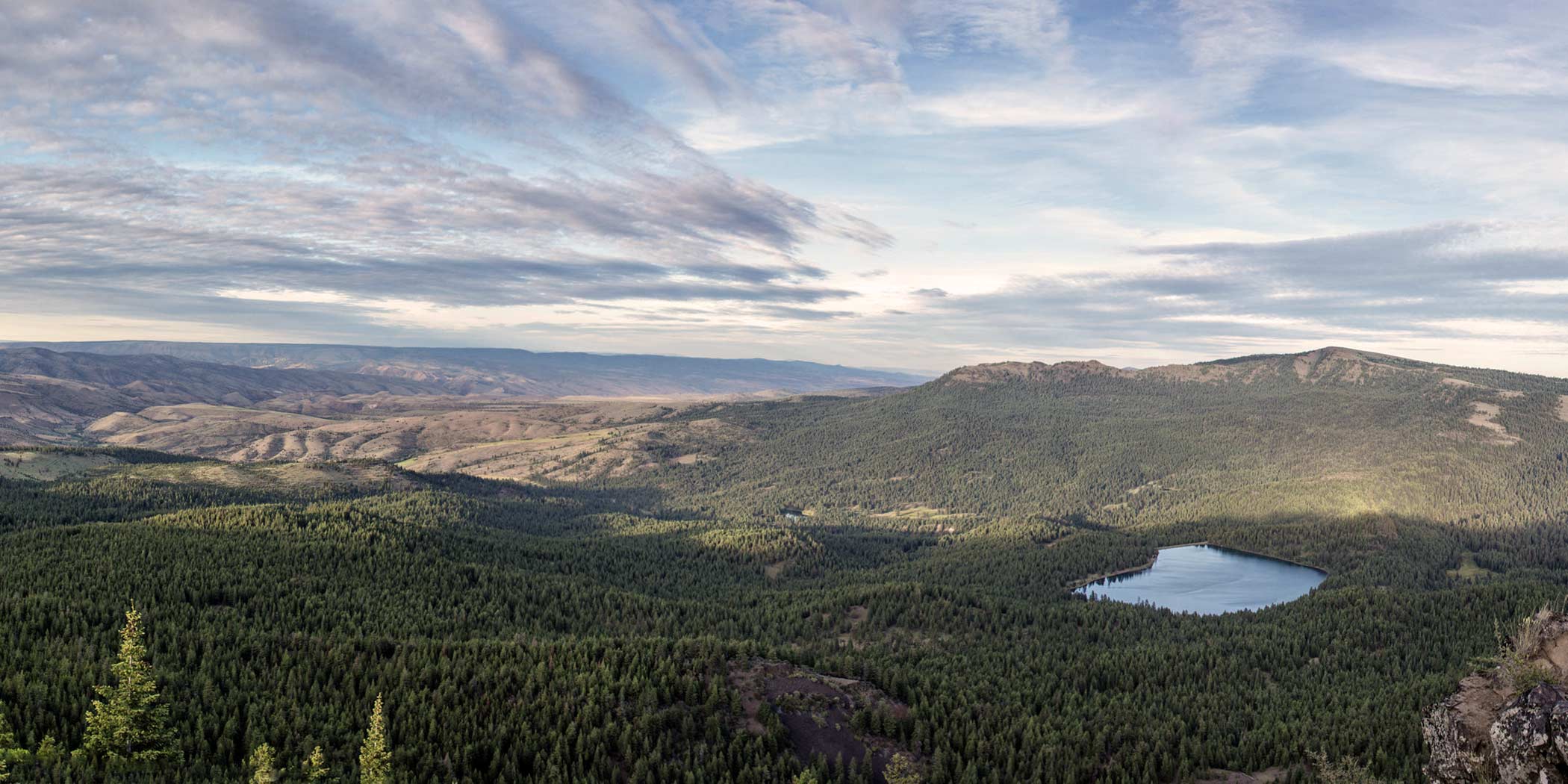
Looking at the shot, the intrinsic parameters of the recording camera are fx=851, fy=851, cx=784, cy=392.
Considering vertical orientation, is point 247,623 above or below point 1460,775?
below

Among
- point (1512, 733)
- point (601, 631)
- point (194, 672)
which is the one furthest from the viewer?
point (601, 631)

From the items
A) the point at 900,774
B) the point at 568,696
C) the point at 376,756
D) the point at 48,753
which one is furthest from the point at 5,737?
the point at 900,774

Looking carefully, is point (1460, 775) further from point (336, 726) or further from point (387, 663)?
point (387, 663)

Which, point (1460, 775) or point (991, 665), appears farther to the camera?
point (991, 665)

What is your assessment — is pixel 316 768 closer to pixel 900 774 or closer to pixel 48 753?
pixel 48 753

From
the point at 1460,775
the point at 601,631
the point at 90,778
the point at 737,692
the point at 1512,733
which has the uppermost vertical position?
the point at 1512,733

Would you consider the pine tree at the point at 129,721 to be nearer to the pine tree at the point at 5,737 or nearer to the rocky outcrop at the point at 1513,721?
the pine tree at the point at 5,737

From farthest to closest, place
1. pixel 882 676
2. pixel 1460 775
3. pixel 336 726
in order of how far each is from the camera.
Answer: pixel 882 676 → pixel 336 726 → pixel 1460 775

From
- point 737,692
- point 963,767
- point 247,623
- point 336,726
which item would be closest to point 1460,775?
point 963,767
